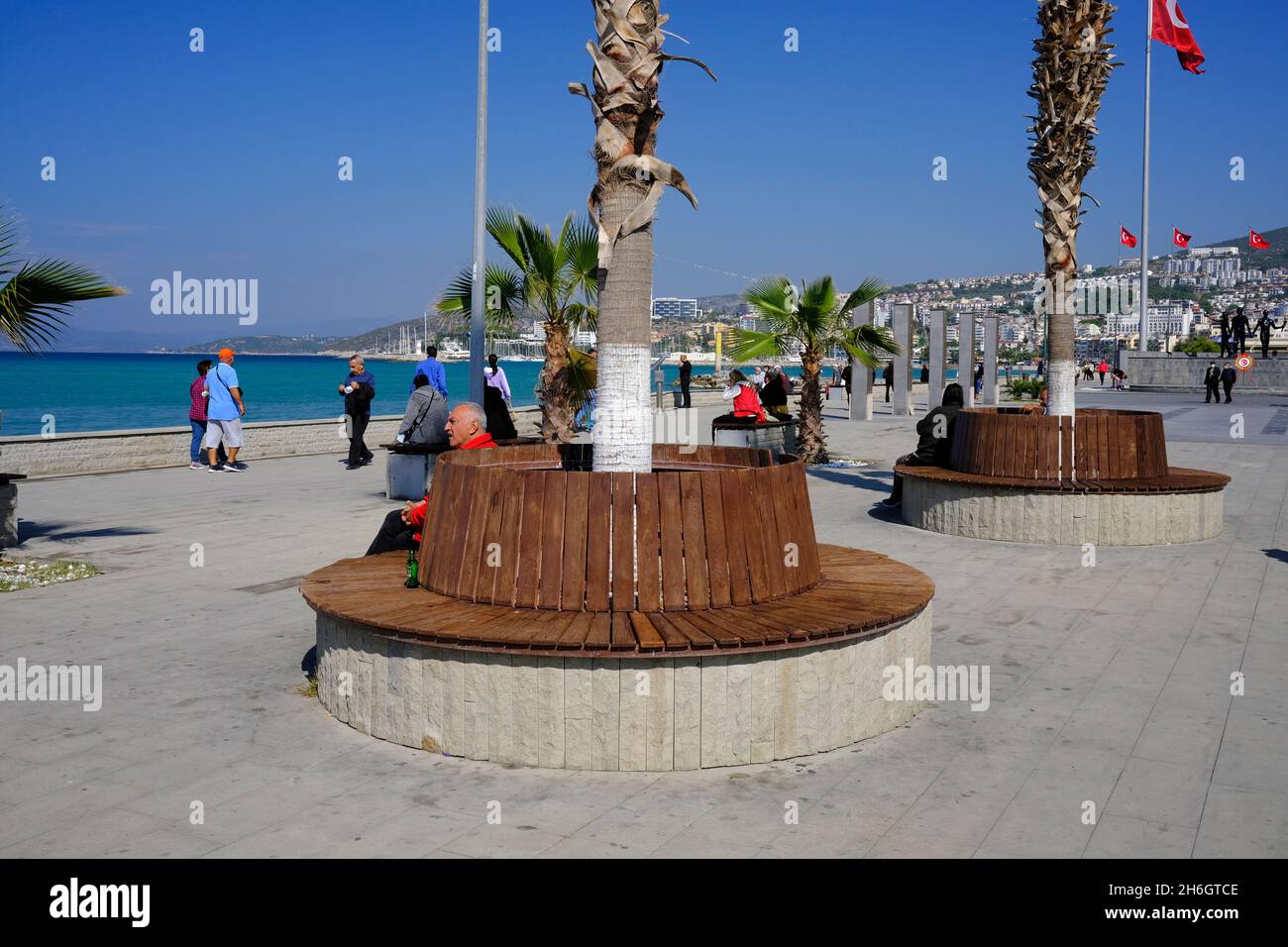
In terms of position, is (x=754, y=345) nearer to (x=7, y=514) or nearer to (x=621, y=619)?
(x=7, y=514)

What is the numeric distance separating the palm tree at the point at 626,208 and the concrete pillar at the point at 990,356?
106 ft

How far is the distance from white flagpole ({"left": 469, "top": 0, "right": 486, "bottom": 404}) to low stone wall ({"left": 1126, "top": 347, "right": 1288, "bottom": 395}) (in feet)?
122

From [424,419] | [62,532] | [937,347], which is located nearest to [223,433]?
[424,419]

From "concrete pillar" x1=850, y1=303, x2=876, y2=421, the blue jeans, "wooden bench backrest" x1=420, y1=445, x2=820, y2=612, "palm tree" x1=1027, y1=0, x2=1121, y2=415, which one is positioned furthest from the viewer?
"concrete pillar" x1=850, y1=303, x2=876, y2=421

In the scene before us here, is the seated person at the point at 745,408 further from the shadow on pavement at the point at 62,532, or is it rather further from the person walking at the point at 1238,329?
the person walking at the point at 1238,329

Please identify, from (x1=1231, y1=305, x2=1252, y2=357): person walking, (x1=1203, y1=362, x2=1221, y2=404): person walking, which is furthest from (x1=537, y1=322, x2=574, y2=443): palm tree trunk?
(x1=1231, y1=305, x2=1252, y2=357): person walking

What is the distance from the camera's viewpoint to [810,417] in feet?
60.6

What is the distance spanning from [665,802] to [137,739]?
264cm

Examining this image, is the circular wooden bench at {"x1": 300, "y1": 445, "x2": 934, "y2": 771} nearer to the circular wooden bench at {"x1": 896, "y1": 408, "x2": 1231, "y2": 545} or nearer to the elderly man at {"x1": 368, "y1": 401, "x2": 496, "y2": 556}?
the elderly man at {"x1": 368, "y1": 401, "x2": 496, "y2": 556}

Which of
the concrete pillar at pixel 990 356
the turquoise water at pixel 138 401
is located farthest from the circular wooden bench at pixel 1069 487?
the turquoise water at pixel 138 401

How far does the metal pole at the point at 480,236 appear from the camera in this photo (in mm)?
14742

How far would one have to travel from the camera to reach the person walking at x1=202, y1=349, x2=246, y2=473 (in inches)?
680
